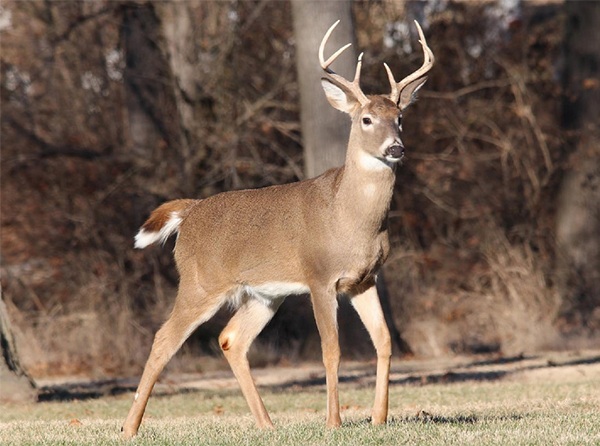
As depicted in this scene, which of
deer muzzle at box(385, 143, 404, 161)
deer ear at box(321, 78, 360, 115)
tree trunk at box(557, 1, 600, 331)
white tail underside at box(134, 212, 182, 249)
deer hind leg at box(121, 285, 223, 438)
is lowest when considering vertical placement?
tree trunk at box(557, 1, 600, 331)

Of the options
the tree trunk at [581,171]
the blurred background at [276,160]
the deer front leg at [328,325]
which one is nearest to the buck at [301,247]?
the deer front leg at [328,325]

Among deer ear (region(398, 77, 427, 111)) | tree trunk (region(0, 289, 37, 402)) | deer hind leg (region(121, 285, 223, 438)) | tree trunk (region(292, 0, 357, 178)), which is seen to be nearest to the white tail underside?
deer hind leg (region(121, 285, 223, 438))

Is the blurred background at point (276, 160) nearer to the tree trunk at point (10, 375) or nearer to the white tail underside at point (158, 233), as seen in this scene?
the tree trunk at point (10, 375)

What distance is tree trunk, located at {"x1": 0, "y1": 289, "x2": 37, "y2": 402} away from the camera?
10914mm

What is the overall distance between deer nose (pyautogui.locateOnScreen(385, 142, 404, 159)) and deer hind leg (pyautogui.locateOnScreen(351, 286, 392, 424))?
0.83 m

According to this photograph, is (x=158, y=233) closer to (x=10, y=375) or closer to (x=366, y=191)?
(x=366, y=191)

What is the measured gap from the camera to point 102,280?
55.6ft

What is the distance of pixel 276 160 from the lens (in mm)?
18000

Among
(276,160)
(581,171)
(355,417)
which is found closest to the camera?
(355,417)

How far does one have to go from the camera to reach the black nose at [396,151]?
24.8 feet

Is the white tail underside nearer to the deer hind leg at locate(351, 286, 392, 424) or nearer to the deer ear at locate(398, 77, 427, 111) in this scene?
the deer hind leg at locate(351, 286, 392, 424)

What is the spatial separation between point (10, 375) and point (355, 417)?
3.51 m

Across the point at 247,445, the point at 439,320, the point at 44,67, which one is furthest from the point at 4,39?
the point at 247,445

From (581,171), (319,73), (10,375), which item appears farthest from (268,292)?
(581,171)
